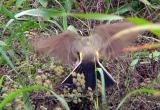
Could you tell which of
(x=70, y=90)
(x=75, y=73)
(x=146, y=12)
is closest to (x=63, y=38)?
(x=75, y=73)

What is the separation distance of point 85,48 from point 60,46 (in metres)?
0.11

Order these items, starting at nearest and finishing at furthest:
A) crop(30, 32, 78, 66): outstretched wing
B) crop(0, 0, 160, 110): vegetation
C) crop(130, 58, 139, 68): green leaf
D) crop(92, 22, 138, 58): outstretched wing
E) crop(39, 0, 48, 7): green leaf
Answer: crop(92, 22, 138, 58): outstretched wing
crop(30, 32, 78, 66): outstretched wing
crop(0, 0, 160, 110): vegetation
crop(130, 58, 139, 68): green leaf
crop(39, 0, 48, 7): green leaf

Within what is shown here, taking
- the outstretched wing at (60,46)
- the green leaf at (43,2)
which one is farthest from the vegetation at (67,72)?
the outstretched wing at (60,46)

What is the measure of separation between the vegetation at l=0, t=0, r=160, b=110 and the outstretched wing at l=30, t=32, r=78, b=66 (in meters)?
0.11

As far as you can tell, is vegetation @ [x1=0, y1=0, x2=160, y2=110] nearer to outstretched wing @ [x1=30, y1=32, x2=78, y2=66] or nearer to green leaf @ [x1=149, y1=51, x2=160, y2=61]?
green leaf @ [x1=149, y1=51, x2=160, y2=61]

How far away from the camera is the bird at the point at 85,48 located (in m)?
2.11

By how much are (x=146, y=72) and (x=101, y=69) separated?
617mm

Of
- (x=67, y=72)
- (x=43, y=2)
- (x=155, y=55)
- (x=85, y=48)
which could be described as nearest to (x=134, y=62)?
(x=155, y=55)

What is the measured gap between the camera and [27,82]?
8.73 feet

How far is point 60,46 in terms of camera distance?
7.48 ft

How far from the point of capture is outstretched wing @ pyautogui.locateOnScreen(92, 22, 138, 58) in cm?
202

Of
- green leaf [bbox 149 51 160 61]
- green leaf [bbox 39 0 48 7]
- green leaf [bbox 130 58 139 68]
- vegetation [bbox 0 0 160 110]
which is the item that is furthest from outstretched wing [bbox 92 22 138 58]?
green leaf [bbox 39 0 48 7]

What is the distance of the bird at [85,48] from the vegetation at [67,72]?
54mm

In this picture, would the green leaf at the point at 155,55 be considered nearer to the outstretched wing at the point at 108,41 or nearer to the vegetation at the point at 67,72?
the vegetation at the point at 67,72
